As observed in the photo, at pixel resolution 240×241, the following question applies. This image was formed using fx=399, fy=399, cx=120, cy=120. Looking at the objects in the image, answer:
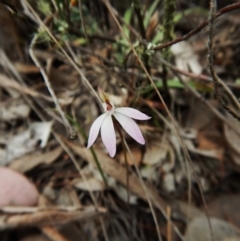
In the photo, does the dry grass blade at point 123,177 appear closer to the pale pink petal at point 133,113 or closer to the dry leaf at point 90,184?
the dry leaf at point 90,184

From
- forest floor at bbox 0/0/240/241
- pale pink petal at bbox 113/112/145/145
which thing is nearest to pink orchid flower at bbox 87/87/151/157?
pale pink petal at bbox 113/112/145/145

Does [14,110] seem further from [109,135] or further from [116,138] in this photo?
[109,135]

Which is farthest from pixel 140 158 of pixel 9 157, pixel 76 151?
pixel 9 157

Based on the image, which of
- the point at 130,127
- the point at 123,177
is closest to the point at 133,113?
the point at 130,127

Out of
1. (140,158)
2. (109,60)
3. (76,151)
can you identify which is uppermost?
(109,60)

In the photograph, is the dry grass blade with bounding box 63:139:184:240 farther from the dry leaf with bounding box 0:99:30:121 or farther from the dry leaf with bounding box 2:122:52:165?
the dry leaf with bounding box 0:99:30:121

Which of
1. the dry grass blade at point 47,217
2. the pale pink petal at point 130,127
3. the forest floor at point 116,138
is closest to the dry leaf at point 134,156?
the forest floor at point 116,138

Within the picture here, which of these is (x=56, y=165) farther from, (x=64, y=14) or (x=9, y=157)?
(x=64, y=14)
